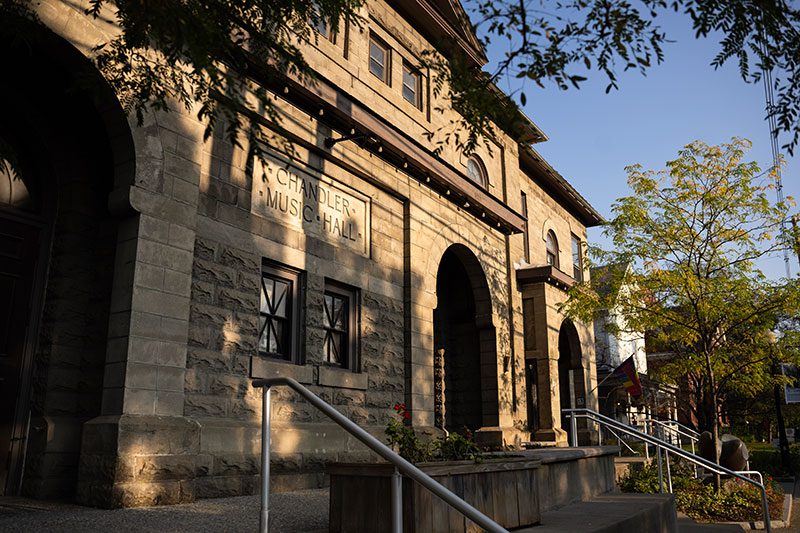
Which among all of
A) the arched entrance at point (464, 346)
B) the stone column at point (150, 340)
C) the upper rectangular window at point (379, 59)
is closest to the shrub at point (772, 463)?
the arched entrance at point (464, 346)

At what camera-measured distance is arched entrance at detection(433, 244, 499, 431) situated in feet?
50.5

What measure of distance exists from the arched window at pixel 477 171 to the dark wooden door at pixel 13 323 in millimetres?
11017

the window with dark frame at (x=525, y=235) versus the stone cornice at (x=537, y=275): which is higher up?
the window with dark frame at (x=525, y=235)

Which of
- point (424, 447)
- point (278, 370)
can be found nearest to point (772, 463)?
point (278, 370)

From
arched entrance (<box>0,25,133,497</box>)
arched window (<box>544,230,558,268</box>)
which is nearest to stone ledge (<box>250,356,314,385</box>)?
arched entrance (<box>0,25,133,497</box>)

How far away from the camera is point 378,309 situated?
1171 centimetres

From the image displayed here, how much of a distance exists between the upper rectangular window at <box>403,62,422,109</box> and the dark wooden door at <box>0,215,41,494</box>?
27.8 feet

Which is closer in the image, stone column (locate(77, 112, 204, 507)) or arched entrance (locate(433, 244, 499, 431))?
stone column (locate(77, 112, 204, 507))

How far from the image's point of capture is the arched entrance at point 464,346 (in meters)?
15.4

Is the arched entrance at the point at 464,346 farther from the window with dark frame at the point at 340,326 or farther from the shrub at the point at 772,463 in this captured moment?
the shrub at the point at 772,463

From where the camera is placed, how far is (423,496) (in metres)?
4.95

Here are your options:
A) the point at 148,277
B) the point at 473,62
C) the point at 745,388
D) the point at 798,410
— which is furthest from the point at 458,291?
the point at 798,410

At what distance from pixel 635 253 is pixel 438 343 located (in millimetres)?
5512

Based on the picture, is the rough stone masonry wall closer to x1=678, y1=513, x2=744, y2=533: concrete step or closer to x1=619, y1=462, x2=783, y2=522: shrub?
x1=678, y1=513, x2=744, y2=533: concrete step
